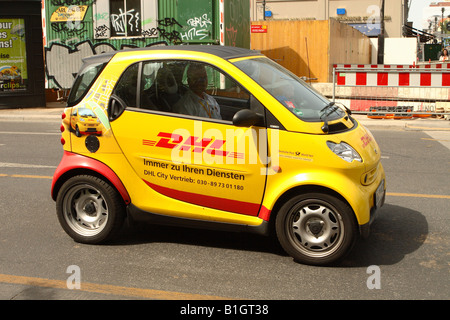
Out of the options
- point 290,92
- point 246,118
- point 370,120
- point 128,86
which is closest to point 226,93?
point 290,92

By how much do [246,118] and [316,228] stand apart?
40.7 inches

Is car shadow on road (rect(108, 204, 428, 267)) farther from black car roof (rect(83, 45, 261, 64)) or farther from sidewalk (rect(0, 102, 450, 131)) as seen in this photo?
Result: sidewalk (rect(0, 102, 450, 131))

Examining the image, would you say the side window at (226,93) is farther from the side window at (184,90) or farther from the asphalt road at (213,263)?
the asphalt road at (213,263)

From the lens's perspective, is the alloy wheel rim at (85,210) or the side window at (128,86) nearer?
the side window at (128,86)

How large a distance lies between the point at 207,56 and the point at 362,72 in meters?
11.3

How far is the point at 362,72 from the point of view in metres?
15.6

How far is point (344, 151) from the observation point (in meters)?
4.72

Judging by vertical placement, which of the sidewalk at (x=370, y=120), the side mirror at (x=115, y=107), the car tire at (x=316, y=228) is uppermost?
the side mirror at (x=115, y=107)

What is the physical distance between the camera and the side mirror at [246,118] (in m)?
4.66

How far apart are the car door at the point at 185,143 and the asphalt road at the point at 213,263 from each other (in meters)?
0.47

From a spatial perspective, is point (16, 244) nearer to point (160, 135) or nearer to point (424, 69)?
point (160, 135)

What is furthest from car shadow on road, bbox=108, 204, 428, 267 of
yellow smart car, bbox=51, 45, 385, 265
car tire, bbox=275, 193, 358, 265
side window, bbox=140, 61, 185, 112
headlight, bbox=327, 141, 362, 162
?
side window, bbox=140, 61, 185, 112

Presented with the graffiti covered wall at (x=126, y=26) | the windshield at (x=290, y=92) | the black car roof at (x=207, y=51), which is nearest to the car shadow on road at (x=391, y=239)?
the windshield at (x=290, y=92)
